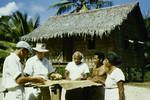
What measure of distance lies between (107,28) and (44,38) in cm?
495

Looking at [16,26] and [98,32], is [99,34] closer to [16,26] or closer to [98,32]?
[98,32]

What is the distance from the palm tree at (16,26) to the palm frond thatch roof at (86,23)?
8.76 m

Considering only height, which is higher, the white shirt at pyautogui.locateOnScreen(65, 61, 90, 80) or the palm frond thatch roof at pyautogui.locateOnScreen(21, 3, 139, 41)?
the palm frond thatch roof at pyautogui.locateOnScreen(21, 3, 139, 41)

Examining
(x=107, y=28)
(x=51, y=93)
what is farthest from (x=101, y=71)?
(x=107, y=28)

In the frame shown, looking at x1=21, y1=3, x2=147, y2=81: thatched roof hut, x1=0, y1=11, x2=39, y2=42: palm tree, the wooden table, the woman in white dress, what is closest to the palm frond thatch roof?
x1=21, y1=3, x2=147, y2=81: thatched roof hut

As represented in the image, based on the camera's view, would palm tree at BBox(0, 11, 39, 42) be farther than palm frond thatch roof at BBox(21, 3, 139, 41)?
Yes

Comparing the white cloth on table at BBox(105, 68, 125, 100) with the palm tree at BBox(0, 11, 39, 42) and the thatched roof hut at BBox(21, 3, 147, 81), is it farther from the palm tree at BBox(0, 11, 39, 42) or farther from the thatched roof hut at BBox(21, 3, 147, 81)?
the palm tree at BBox(0, 11, 39, 42)

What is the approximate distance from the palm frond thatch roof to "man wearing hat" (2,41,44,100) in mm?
15783

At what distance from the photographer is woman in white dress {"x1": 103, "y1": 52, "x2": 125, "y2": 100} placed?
20.1 ft

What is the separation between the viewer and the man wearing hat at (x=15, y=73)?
582cm

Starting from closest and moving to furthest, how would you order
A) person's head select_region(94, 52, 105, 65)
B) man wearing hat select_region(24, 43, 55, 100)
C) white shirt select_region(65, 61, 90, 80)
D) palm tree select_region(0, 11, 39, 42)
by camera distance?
1. man wearing hat select_region(24, 43, 55, 100)
2. person's head select_region(94, 52, 105, 65)
3. white shirt select_region(65, 61, 90, 80)
4. palm tree select_region(0, 11, 39, 42)

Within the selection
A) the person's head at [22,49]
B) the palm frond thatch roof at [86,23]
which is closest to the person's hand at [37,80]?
the person's head at [22,49]

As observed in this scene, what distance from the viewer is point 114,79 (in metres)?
6.21

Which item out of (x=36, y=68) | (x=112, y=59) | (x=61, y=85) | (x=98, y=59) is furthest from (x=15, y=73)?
(x=98, y=59)
